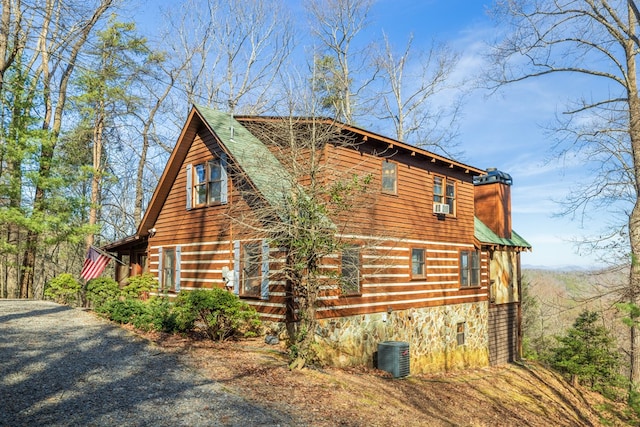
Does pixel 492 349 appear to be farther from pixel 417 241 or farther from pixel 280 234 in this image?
pixel 280 234

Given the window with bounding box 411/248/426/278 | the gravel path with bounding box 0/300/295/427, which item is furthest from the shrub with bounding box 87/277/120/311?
the window with bounding box 411/248/426/278

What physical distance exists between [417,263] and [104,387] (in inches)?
439

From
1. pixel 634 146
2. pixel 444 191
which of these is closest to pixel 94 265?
pixel 444 191

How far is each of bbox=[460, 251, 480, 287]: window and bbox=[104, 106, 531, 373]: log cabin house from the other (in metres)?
0.06

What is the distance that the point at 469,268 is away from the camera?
18.5 metres

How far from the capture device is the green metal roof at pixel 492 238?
64.1 feet

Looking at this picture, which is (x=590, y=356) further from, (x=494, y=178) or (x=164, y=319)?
(x=164, y=319)

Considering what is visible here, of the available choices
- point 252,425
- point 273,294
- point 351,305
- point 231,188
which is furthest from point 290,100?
point 252,425

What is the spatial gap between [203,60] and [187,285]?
18.3 meters

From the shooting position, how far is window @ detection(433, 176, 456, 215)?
56.2 feet

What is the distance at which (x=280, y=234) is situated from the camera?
10164mm

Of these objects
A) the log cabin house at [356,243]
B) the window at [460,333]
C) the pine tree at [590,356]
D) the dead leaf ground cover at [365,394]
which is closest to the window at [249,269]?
the log cabin house at [356,243]

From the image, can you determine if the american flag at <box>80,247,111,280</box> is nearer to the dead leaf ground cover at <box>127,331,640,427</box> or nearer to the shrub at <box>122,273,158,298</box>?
the shrub at <box>122,273,158,298</box>

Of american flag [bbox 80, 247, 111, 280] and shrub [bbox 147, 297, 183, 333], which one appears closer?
shrub [bbox 147, 297, 183, 333]
